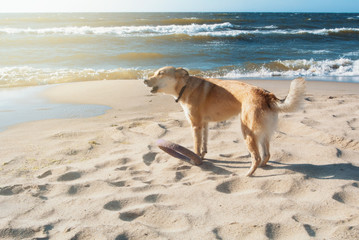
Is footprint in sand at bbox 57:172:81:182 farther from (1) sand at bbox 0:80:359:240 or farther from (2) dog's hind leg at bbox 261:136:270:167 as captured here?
(2) dog's hind leg at bbox 261:136:270:167

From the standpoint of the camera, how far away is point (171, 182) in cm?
365

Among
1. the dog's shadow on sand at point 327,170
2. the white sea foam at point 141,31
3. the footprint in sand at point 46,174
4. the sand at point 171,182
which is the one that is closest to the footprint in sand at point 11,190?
the sand at point 171,182

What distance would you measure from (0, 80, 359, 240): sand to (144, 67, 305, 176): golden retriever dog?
0.32 m

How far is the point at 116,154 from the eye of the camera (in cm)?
442

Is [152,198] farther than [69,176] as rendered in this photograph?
No

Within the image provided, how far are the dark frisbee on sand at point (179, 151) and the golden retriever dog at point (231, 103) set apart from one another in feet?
0.76

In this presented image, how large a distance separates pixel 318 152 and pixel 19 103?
6.37 metres

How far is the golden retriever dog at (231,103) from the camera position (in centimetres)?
361

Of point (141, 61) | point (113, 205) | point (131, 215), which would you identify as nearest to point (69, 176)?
point (113, 205)

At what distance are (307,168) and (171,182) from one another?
5.45 ft

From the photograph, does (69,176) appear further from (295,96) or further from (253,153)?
(295,96)

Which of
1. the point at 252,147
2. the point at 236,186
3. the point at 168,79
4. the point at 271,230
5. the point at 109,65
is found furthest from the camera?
the point at 109,65

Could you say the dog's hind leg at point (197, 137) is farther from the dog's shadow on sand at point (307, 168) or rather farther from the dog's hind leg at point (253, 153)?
the dog's hind leg at point (253, 153)

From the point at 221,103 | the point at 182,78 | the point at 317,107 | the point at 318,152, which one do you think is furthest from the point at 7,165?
the point at 317,107
